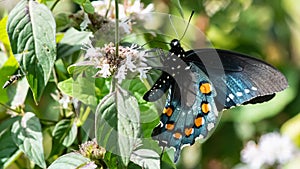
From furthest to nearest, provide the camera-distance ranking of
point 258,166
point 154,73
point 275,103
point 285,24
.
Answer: point 285,24, point 275,103, point 258,166, point 154,73

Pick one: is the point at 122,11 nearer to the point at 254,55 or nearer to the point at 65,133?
the point at 65,133

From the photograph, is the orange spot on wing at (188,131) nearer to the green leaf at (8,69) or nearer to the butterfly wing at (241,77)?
the butterfly wing at (241,77)

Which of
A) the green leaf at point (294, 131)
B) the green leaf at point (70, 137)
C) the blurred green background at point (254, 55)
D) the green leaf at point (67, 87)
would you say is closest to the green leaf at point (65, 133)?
the green leaf at point (70, 137)

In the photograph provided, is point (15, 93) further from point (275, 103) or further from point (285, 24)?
point (285, 24)

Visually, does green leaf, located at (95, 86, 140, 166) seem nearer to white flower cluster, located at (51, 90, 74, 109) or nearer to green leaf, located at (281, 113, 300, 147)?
white flower cluster, located at (51, 90, 74, 109)

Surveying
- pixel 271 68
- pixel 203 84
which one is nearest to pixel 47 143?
pixel 203 84

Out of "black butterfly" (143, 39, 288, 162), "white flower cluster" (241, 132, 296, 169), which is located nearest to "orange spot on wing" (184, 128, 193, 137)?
"black butterfly" (143, 39, 288, 162)
